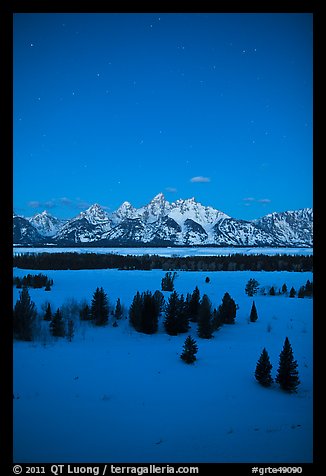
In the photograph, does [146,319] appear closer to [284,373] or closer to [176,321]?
[176,321]

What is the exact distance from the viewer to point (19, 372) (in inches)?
310

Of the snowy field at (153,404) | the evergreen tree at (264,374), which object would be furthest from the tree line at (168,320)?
the snowy field at (153,404)

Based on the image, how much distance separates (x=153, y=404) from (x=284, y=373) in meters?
3.75

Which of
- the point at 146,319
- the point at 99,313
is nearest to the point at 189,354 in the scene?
the point at 146,319

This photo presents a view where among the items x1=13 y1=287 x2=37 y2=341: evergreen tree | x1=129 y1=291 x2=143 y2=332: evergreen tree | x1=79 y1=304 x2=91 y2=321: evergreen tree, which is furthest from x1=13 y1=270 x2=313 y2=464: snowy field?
x1=79 y1=304 x2=91 y2=321: evergreen tree

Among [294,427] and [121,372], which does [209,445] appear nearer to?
[294,427]

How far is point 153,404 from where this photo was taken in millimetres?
6664

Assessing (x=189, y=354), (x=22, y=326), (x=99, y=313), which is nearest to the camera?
(x=189, y=354)

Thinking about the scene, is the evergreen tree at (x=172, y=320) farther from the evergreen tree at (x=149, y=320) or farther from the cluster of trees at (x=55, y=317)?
the cluster of trees at (x=55, y=317)

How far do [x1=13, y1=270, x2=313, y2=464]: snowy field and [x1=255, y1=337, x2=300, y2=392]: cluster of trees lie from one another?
222mm

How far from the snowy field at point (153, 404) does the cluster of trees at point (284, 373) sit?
222mm
